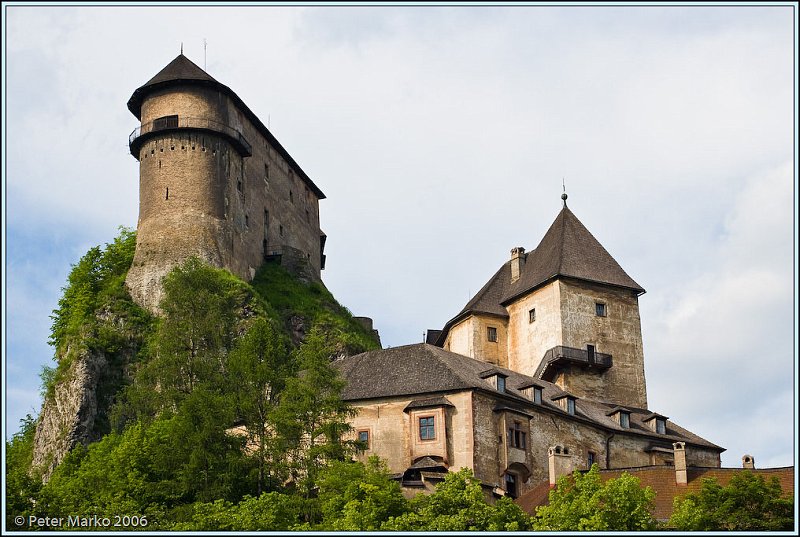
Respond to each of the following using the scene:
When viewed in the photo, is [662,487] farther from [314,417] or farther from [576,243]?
[576,243]

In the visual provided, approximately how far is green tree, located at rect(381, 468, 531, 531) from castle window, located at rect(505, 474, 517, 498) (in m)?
8.97

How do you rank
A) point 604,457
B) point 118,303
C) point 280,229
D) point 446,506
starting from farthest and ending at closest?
1. point 280,229
2. point 118,303
3. point 604,457
4. point 446,506

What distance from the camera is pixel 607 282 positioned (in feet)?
220

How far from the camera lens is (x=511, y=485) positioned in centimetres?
5156

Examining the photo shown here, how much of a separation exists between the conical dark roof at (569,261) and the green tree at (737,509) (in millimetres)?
27130

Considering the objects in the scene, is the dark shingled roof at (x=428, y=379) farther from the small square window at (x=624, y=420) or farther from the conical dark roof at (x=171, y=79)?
the conical dark roof at (x=171, y=79)

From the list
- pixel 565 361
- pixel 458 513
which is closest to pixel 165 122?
pixel 565 361

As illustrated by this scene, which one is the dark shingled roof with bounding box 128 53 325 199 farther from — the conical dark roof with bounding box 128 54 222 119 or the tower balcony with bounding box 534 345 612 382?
the tower balcony with bounding box 534 345 612 382

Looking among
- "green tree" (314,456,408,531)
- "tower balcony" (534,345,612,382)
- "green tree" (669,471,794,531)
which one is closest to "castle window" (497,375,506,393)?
"tower balcony" (534,345,612,382)

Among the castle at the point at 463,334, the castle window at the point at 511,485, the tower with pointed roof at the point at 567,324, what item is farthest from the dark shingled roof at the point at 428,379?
the tower with pointed roof at the point at 567,324

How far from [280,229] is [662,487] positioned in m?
40.5

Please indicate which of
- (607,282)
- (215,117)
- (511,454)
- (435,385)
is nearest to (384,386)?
(435,385)

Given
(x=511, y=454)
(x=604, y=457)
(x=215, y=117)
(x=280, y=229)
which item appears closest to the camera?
(x=511, y=454)

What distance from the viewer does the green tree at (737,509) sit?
38594 mm
